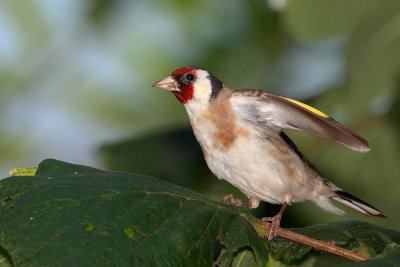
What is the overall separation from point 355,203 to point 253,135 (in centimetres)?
109

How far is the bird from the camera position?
383cm

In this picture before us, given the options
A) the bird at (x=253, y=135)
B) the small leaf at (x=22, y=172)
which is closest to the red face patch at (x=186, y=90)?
the bird at (x=253, y=135)

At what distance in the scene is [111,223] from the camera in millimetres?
2391

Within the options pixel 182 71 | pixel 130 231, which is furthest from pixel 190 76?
pixel 130 231

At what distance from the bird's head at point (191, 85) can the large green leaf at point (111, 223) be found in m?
1.40

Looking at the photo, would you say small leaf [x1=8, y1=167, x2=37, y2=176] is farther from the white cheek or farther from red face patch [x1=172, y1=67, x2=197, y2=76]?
red face patch [x1=172, y1=67, x2=197, y2=76]

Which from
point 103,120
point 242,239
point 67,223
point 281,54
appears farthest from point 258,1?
Answer: point 67,223

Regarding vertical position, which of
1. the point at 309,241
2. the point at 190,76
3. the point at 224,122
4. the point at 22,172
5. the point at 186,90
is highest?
the point at 190,76

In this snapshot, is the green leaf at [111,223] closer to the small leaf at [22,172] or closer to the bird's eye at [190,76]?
the small leaf at [22,172]

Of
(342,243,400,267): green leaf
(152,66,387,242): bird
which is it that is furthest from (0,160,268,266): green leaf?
(152,66,387,242): bird

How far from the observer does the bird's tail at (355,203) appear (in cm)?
446

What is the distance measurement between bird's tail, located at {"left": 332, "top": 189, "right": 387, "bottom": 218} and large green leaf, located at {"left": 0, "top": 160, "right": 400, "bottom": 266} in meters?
1.67

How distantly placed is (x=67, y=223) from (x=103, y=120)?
11.5 feet

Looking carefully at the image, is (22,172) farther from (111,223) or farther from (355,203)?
(355,203)
